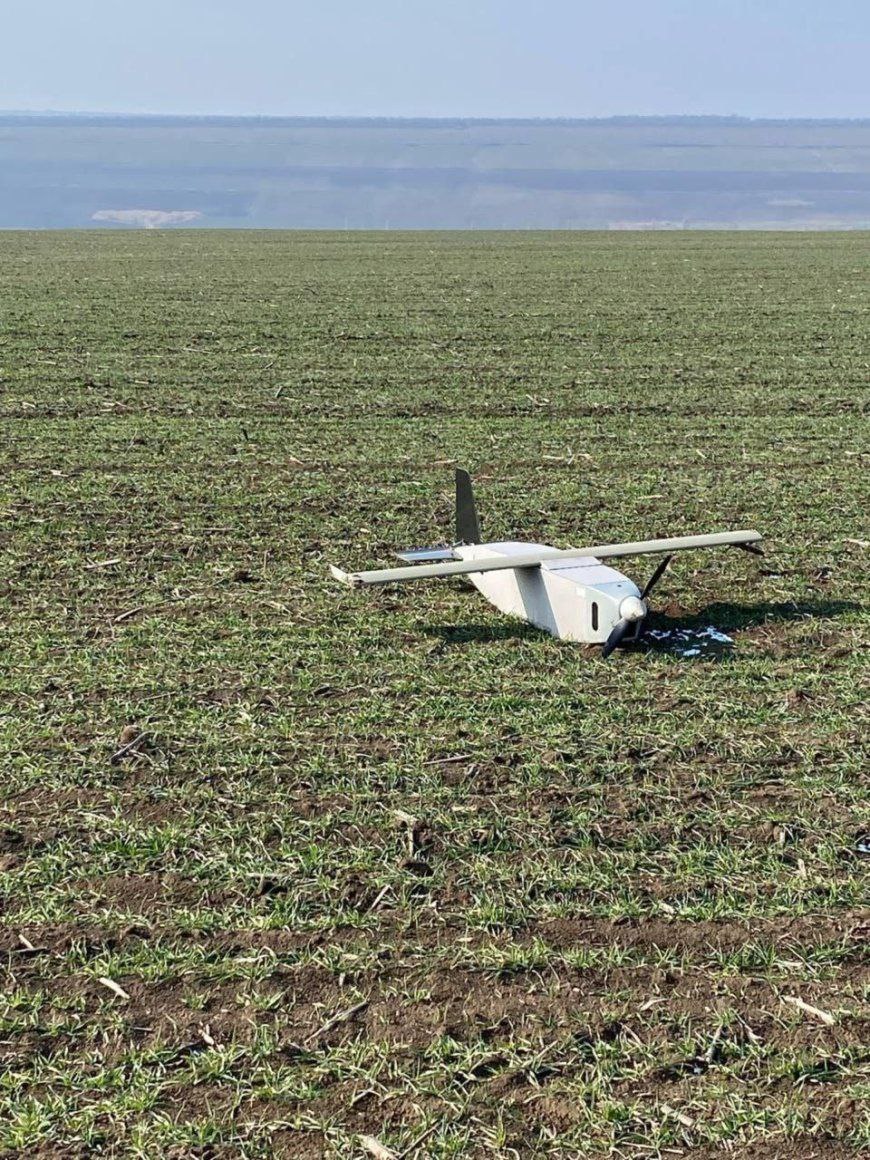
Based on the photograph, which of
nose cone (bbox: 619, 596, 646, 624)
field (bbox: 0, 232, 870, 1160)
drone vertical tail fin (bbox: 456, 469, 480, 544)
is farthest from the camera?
drone vertical tail fin (bbox: 456, 469, 480, 544)

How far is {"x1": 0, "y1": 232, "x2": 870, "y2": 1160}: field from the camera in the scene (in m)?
5.69

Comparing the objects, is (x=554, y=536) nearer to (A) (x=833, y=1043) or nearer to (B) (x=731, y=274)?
(A) (x=833, y=1043)

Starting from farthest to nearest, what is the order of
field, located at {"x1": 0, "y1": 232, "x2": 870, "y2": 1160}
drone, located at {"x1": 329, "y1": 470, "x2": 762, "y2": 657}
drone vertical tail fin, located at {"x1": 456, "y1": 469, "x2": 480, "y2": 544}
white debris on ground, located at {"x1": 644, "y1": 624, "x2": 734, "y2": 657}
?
drone vertical tail fin, located at {"x1": 456, "y1": 469, "x2": 480, "y2": 544} → white debris on ground, located at {"x1": 644, "y1": 624, "x2": 734, "y2": 657} → drone, located at {"x1": 329, "y1": 470, "x2": 762, "y2": 657} → field, located at {"x1": 0, "y1": 232, "x2": 870, "y2": 1160}

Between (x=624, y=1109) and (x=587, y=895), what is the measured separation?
5.46 ft

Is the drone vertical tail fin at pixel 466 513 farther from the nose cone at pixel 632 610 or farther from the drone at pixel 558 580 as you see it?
the nose cone at pixel 632 610

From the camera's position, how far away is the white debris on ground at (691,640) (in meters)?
10.6

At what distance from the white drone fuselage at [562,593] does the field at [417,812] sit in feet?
0.69

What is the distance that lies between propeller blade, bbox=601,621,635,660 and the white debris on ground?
62 centimetres

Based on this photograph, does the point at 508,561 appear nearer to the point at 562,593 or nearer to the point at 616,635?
the point at 562,593

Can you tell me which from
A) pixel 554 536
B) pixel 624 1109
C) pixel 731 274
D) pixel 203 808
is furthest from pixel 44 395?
pixel 731 274

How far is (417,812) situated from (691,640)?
3.72 metres

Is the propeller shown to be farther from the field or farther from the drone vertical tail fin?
the drone vertical tail fin

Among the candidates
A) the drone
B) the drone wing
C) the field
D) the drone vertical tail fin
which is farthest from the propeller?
the drone vertical tail fin

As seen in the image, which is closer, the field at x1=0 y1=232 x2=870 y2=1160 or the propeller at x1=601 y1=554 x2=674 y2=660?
the field at x1=0 y1=232 x2=870 y2=1160
